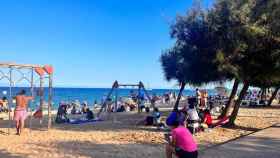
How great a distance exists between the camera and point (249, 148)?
1054cm

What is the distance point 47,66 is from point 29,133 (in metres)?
2.67

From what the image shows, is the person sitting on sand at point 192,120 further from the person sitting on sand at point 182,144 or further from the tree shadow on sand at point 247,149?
the person sitting on sand at point 182,144

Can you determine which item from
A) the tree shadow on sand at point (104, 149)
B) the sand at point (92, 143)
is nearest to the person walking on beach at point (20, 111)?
the sand at point (92, 143)

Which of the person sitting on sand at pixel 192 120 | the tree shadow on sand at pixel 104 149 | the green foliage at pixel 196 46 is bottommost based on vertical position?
the tree shadow on sand at pixel 104 149

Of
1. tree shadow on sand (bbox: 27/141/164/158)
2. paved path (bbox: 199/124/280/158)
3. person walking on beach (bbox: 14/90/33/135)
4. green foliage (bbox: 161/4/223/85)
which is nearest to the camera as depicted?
paved path (bbox: 199/124/280/158)

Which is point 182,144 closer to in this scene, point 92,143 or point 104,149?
point 104,149

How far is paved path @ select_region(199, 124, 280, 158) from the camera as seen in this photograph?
9.59 m

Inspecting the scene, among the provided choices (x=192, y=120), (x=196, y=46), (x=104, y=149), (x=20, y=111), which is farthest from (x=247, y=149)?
(x=20, y=111)

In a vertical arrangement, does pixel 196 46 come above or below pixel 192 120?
above

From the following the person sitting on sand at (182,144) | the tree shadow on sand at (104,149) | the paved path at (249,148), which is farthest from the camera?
the tree shadow on sand at (104,149)

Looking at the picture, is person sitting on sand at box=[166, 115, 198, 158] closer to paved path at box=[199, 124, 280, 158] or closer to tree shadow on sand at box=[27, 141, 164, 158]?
paved path at box=[199, 124, 280, 158]

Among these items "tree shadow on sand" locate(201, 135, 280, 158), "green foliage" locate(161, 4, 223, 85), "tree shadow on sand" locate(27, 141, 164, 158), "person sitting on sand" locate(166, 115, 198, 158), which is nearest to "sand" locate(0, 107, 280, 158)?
"tree shadow on sand" locate(27, 141, 164, 158)

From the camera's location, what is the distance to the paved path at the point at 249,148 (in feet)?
31.4

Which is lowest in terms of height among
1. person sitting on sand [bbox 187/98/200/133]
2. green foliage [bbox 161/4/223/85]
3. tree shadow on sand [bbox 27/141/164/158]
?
tree shadow on sand [bbox 27/141/164/158]
